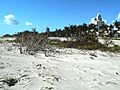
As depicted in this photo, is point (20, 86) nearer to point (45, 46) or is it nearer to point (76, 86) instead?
point (76, 86)

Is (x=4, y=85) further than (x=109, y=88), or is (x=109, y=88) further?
(x=109, y=88)

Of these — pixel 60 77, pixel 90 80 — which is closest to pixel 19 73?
pixel 60 77

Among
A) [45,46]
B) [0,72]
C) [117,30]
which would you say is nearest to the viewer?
[0,72]

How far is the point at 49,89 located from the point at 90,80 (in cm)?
143

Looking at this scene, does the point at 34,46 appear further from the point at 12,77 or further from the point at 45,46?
the point at 12,77

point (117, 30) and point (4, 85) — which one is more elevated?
point (117, 30)

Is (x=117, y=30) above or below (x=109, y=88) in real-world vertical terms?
above

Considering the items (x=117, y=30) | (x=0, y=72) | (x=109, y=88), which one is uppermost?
(x=117, y=30)

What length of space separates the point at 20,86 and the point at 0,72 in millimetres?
1056

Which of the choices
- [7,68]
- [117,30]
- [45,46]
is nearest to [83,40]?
[45,46]

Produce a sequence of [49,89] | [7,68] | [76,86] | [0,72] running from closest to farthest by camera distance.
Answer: [49,89] < [76,86] < [0,72] < [7,68]

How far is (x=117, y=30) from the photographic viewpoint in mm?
87250

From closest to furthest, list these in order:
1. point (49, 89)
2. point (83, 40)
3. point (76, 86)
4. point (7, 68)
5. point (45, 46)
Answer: point (49, 89), point (76, 86), point (7, 68), point (45, 46), point (83, 40)

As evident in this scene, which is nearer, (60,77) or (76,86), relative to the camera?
(76,86)
